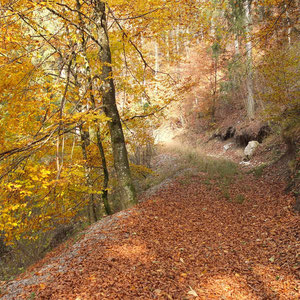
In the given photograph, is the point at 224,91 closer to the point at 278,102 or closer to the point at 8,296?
the point at 278,102

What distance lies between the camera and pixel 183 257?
13.0ft

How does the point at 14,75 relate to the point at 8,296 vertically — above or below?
above

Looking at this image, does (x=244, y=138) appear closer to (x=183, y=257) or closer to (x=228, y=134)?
(x=228, y=134)

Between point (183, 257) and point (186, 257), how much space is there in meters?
0.05

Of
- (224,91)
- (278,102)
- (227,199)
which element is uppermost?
(224,91)

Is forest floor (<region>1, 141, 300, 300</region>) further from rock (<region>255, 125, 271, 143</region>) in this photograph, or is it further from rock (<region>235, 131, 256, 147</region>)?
rock (<region>235, 131, 256, 147</region>)

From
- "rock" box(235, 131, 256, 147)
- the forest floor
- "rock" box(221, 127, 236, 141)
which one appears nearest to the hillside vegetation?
the forest floor

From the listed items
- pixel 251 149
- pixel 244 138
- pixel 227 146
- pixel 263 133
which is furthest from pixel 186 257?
pixel 227 146

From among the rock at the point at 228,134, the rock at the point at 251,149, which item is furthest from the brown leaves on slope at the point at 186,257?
the rock at the point at 228,134

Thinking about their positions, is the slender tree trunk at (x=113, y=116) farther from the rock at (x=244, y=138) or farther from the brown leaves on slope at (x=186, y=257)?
the rock at (x=244, y=138)

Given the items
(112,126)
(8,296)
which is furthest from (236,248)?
(112,126)

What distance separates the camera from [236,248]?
4.28 metres

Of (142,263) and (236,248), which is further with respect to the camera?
(236,248)

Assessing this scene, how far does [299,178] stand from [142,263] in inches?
188
